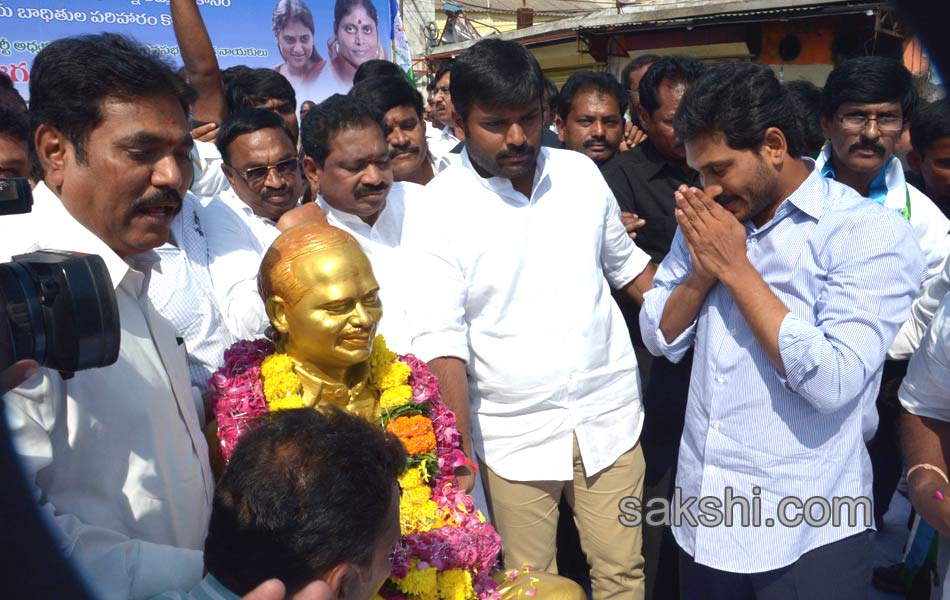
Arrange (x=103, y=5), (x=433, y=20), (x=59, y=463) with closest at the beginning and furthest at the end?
(x=59, y=463), (x=103, y=5), (x=433, y=20)

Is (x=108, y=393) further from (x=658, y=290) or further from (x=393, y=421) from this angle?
(x=658, y=290)

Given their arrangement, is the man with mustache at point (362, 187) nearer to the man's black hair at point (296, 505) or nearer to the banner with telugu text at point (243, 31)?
the man's black hair at point (296, 505)

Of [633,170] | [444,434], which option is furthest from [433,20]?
[444,434]

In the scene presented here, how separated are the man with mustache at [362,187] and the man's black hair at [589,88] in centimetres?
169

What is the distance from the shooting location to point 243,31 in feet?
27.8

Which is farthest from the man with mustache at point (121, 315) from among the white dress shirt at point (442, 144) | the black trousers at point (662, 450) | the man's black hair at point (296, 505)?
the white dress shirt at point (442, 144)

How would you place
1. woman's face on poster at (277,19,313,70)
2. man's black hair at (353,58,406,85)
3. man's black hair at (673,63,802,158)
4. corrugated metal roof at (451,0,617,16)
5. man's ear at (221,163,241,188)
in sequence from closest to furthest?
man's black hair at (673,63,802,158) < man's ear at (221,163,241,188) < man's black hair at (353,58,406,85) < woman's face on poster at (277,19,313,70) < corrugated metal roof at (451,0,617,16)

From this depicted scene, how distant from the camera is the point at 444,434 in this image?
2430 mm

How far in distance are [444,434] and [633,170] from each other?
1919 millimetres

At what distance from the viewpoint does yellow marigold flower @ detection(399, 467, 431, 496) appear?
7.39 feet

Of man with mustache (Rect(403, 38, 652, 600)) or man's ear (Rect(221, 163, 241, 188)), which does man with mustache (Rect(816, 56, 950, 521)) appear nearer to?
man with mustache (Rect(403, 38, 652, 600))

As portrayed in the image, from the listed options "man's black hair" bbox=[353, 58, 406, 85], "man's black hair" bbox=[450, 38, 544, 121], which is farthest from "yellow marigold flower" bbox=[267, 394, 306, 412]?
"man's black hair" bbox=[353, 58, 406, 85]

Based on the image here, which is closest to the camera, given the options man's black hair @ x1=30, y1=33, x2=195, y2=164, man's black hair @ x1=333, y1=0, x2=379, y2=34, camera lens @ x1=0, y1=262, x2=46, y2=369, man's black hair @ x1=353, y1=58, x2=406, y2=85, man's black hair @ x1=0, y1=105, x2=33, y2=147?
camera lens @ x1=0, y1=262, x2=46, y2=369

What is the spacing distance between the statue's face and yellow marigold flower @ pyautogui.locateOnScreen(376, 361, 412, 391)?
7.7 inches
